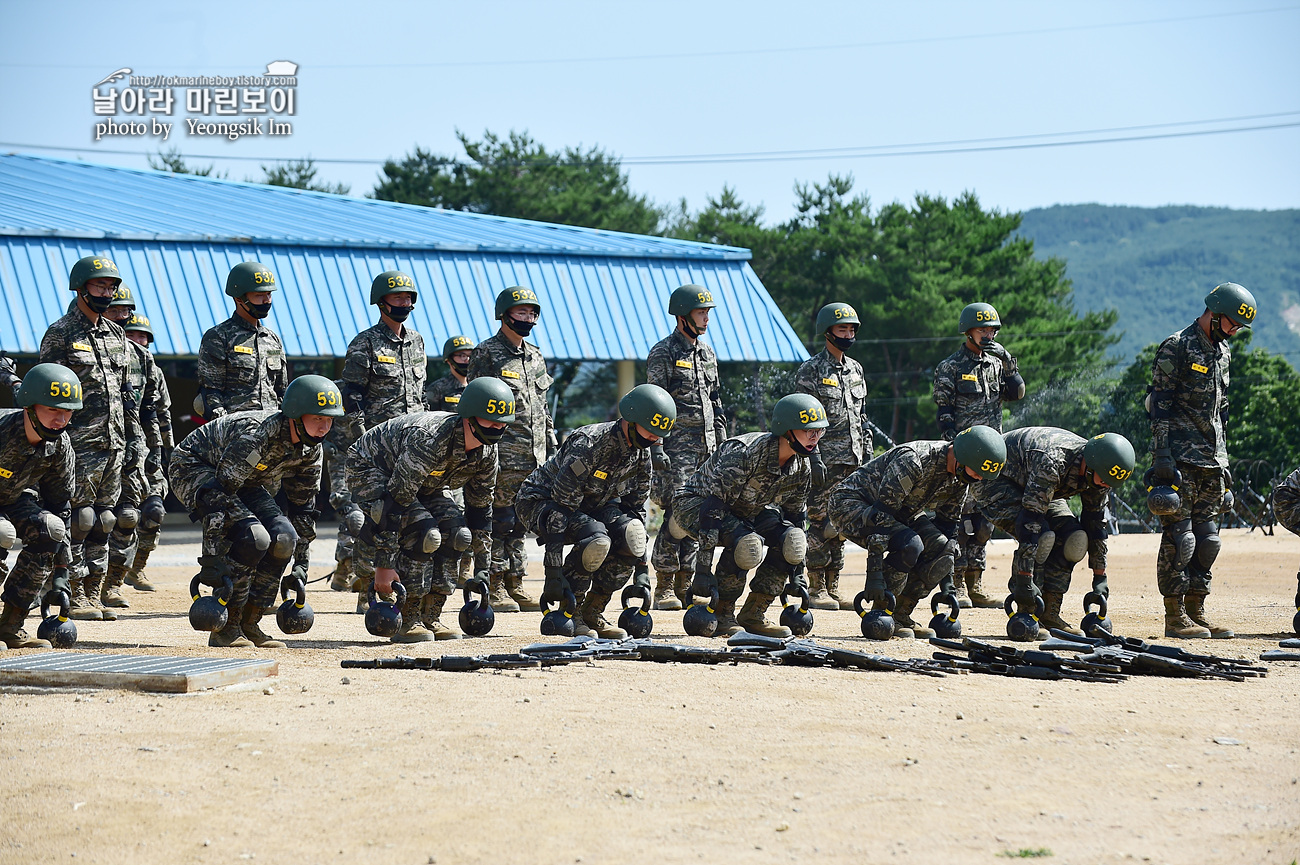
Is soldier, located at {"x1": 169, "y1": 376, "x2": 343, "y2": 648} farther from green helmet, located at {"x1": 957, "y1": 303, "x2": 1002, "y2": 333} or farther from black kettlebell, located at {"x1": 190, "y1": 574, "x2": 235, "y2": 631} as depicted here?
green helmet, located at {"x1": 957, "y1": 303, "x2": 1002, "y2": 333}

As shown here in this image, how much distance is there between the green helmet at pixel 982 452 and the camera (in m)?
9.91

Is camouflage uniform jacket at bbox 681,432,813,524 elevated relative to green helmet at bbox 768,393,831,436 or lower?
lower

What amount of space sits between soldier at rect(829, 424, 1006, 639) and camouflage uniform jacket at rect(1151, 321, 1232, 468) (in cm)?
161

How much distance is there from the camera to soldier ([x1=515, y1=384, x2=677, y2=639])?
991 cm

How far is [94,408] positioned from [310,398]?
2823 mm

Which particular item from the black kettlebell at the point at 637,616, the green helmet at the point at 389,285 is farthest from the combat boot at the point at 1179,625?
the green helmet at the point at 389,285

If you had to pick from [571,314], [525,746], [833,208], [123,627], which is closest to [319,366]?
[571,314]

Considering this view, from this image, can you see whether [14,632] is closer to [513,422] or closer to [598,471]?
[598,471]

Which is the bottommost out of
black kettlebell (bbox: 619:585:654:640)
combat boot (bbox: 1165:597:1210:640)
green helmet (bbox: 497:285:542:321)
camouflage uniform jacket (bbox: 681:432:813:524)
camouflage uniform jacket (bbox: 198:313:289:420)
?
combat boot (bbox: 1165:597:1210:640)

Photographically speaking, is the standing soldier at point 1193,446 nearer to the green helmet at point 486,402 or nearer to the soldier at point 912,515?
the soldier at point 912,515

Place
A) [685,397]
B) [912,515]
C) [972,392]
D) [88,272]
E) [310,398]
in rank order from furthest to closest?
[685,397], [972,392], [88,272], [912,515], [310,398]

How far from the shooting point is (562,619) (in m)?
9.95

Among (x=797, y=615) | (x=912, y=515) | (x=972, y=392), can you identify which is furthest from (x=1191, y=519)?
(x=797, y=615)

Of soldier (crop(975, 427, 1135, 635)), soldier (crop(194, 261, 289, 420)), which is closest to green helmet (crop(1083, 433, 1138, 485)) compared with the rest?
soldier (crop(975, 427, 1135, 635))
